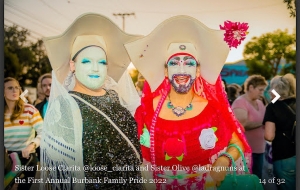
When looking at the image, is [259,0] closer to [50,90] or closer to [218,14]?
[218,14]

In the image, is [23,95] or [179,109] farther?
[23,95]

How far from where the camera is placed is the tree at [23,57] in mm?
4082

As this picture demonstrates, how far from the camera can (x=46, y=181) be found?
161 inches

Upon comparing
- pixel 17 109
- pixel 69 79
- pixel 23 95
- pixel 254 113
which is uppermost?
pixel 69 79

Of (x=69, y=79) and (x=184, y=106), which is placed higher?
(x=69, y=79)

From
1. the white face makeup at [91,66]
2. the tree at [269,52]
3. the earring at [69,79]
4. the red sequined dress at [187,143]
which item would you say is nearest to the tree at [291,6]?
the tree at [269,52]

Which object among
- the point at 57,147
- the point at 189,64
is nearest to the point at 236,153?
the point at 189,64

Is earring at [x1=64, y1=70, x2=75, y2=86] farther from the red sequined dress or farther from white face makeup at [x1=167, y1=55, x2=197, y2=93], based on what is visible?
white face makeup at [x1=167, y1=55, x2=197, y2=93]

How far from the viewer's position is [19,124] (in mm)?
4133

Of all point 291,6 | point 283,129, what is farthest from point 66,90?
point 291,6

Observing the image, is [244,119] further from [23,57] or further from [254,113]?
[23,57]

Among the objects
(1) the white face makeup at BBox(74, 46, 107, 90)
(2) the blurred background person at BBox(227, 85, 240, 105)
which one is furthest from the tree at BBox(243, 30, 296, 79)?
(1) the white face makeup at BBox(74, 46, 107, 90)

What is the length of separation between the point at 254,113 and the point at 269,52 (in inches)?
23.0

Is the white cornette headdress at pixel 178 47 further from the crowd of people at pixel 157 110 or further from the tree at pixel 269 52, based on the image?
the tree at pixel 269 52
